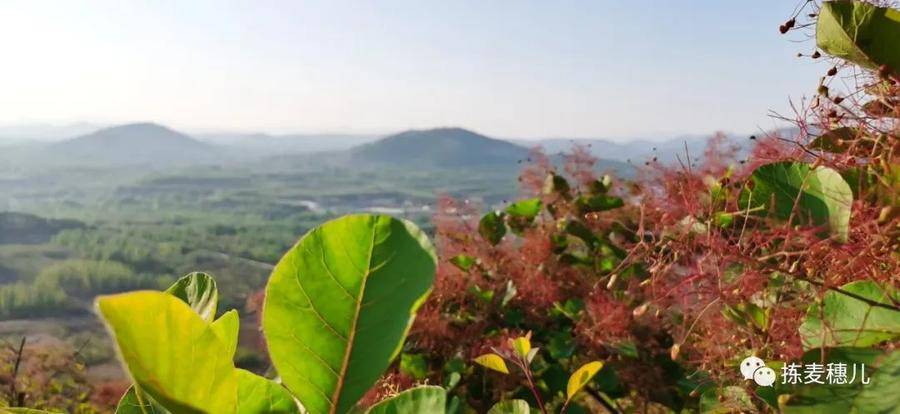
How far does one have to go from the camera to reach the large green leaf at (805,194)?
66 centimetres

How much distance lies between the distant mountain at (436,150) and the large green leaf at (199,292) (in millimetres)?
68660

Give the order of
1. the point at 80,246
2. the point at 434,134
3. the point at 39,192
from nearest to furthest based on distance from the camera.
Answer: the point at 80,246, the point at 39,192, the point at 434,134

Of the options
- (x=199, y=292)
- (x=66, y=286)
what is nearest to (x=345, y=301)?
(x=199, y=292)

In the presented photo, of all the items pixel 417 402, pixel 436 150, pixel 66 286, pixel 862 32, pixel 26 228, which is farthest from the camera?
pixel 436 150

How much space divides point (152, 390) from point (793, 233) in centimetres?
59

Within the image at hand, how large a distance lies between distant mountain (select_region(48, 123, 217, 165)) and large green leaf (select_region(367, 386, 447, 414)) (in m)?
79.2

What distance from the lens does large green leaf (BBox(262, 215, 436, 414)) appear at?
1.51 ft

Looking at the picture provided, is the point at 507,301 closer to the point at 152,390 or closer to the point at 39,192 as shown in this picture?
the point at 152,390

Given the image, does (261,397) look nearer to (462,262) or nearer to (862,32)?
(862,32)

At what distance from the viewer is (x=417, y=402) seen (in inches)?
20.3

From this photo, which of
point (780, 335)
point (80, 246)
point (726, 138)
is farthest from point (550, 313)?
point (80, 246)

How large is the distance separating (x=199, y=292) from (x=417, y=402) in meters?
0.24

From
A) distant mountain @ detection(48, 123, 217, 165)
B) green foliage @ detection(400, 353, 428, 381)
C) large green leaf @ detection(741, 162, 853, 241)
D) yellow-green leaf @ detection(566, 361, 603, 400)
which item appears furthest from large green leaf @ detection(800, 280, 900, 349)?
distant mountain @ detection(48, 123, 217, 165)

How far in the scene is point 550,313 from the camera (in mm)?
1837
